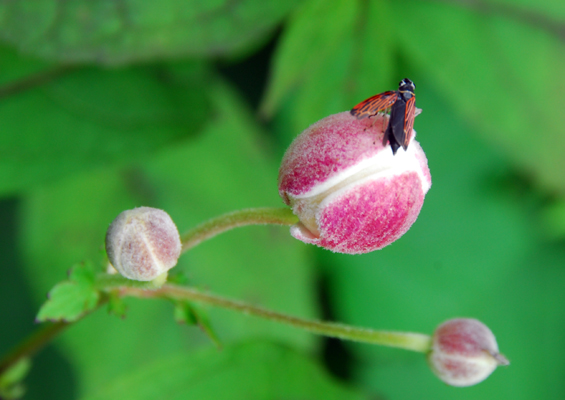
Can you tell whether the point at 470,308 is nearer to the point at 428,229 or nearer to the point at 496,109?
the point at 428,229

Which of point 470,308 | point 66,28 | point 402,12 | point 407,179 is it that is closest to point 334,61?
point 402,12

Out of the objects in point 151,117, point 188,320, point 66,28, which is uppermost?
point 66,28

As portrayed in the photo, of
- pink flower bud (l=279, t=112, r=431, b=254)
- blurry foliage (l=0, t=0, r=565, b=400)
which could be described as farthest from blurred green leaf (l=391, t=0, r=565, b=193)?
pink flower bud (l=279, t=112, r=431, b=254)

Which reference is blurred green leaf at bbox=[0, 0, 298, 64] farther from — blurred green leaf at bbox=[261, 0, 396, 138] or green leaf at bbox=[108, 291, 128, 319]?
green leaf at bbox=[108, 291, 128, 319]

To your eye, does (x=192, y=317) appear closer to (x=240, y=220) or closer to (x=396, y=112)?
(x=240, y=220)

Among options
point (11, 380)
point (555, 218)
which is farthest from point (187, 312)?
point (555, 218)

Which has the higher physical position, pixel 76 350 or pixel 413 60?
pixel 413 60

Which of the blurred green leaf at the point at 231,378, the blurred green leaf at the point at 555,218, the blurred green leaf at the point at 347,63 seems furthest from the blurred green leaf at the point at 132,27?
the blurred green leaf at the point at 555,218
